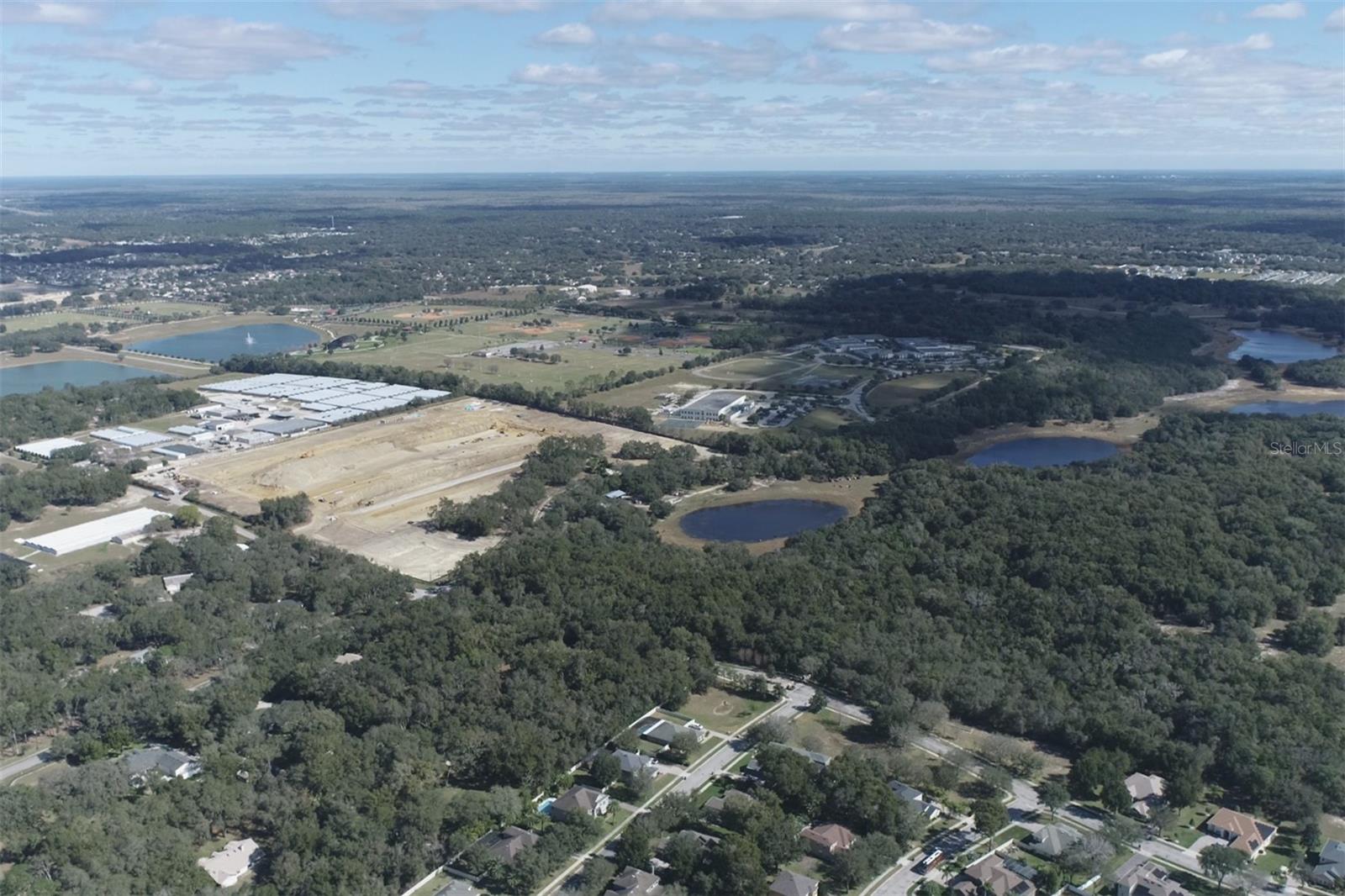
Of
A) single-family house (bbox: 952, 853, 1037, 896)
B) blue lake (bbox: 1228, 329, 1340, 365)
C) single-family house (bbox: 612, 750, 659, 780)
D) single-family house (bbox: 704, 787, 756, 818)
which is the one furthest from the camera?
blue lake (bbox: 1228, 329, 1340, 365)

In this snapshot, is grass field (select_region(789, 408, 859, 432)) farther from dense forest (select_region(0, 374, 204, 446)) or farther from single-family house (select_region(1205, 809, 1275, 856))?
dense forest (select_region(0, 374, 204, 446))

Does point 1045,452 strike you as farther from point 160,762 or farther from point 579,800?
point 160,762

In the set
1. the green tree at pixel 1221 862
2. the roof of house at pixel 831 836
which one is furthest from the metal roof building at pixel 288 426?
the green tree at pixel 1221 862

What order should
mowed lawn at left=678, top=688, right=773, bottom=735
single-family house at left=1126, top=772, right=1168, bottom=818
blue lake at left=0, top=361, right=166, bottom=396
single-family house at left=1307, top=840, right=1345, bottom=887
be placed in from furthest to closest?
blue lake at left=0, top=361, right=166, bottom=396
mowed lawn at left=678, top=688, right=773, bottom=735
single-family house at left=1126, top=772, right=1168, bottom=818
single-family house at left=1307, top=840, right=1345, bottom=887

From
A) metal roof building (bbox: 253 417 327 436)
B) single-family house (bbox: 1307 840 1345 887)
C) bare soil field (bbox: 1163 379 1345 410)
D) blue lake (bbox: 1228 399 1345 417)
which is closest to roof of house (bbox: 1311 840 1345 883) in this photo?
single-family house (bbox: 1307 840 1345 887)

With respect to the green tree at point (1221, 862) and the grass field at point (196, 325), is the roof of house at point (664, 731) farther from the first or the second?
the grass field at point (196, 325)

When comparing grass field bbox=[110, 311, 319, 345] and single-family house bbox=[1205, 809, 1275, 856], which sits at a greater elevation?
grass field bbox=[110, 311, 319, 345]
